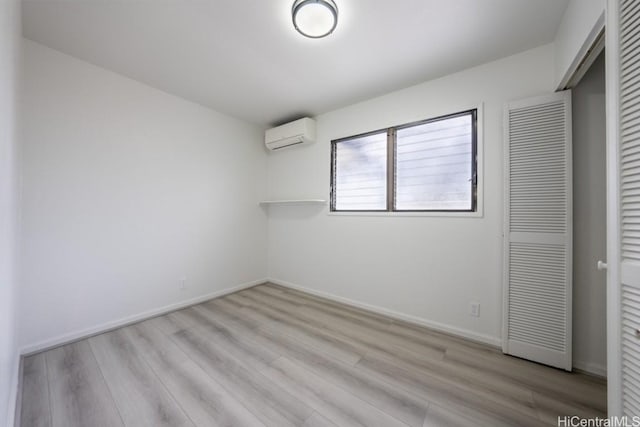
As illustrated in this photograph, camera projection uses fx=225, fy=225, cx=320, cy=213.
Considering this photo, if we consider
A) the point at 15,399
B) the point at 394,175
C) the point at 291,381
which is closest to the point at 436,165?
the point at 394,175

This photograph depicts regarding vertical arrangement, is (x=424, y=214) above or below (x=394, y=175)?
below

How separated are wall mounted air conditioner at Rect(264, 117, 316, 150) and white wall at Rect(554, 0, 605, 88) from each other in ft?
8.08

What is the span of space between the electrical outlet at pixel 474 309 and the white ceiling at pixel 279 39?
227cm

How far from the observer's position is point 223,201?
3.27 metres

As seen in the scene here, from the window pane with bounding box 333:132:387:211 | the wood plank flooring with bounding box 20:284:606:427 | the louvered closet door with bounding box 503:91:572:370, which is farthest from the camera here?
the window pane with bounding box 333:132:387:211

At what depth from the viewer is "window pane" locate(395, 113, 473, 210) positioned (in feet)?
7.35

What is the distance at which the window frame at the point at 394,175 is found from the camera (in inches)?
84.6

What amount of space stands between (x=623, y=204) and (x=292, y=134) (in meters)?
3.05

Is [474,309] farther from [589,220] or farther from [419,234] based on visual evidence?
[589,220]

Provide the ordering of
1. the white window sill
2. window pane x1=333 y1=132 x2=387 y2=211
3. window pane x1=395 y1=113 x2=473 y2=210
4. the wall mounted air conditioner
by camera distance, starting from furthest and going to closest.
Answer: the wall mounted air conditioner < window pane x1=333 y1=132 x2=387 y2=211 < window pane x1=395 y1=113 x2=473 y2=210 < the white window sill

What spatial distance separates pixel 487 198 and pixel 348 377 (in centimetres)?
194

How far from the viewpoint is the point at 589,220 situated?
1693 millimetres

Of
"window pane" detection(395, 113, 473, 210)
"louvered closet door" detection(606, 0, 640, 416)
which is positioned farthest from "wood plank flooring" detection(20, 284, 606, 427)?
"window pane" detection(395, 113, 473, 210)

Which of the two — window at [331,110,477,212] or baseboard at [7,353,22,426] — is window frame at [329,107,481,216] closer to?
window at [331,110,477,212]
